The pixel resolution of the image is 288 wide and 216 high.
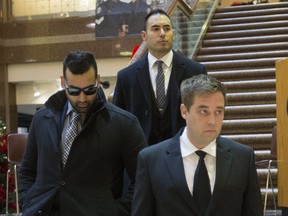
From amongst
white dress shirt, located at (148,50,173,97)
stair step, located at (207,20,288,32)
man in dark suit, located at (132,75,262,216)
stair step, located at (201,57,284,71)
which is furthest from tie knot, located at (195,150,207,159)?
stair step, located at (207,20,288,32)

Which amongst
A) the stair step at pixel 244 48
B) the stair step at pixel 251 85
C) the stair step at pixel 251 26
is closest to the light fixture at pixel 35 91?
the stair step at pixel 251 26

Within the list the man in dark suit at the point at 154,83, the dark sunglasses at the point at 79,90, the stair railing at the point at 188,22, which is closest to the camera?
Answer: the dark sunglasses at the point at 79,90

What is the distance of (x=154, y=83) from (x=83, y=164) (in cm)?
Answer: 138

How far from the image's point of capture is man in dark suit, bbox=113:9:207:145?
3.58m

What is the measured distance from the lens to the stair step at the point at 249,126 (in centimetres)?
700

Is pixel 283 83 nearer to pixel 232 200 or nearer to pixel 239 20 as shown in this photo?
pixel 232 200

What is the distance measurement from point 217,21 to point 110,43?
3120mm

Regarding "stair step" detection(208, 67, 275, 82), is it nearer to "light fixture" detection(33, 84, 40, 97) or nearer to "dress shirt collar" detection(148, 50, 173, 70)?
"dress shirt collar" detection(148, 50, 173, 70)

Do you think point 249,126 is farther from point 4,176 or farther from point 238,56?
point 4,176

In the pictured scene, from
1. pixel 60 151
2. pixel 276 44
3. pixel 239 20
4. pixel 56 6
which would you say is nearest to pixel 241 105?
pixel 276 44

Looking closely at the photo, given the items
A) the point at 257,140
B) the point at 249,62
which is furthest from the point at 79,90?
the point at 249,62

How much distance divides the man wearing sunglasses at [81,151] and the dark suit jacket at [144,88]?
926 mm

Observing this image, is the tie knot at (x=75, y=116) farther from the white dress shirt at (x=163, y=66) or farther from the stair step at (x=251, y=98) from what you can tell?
the stair step at (x=251, y=98)

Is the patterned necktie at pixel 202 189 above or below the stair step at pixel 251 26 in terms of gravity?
below
